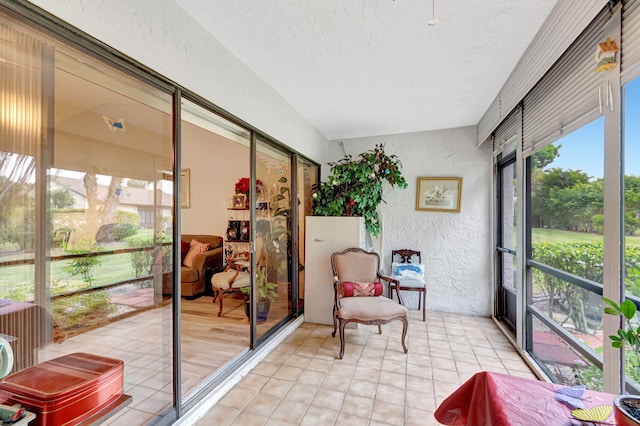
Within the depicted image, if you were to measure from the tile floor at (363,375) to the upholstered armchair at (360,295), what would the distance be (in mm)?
204

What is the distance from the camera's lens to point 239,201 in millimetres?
4500

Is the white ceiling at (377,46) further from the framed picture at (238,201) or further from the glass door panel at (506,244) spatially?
the framed picture at (238,201)

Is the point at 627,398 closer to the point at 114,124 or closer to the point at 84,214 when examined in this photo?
the point at 84,214

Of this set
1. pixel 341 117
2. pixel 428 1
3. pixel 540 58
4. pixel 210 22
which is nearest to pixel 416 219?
pixel 341 117

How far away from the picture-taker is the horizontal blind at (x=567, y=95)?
1.54 m

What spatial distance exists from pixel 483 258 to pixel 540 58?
8.48ft

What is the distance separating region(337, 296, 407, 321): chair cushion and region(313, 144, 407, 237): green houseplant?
110cm

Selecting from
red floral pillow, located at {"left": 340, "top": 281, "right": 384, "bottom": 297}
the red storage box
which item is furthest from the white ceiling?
red floral pillow, located at {"left": 340, "top": 281, "right": 384, "bottom": 297}

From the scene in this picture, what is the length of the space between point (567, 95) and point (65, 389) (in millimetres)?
2972

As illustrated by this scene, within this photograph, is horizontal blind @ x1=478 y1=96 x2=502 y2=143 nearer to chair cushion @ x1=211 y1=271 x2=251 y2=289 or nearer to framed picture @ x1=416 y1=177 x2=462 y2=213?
framed picture @ x1=416 y1=177 x2=462 y2=213

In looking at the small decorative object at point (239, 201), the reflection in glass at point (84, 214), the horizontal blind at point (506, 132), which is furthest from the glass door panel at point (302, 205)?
the horizontal blind at point (506, 132)

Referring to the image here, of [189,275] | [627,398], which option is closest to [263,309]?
[189,275]

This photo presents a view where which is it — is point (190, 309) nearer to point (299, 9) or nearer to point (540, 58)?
point (299, 9)

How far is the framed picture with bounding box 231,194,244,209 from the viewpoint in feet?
14.6
